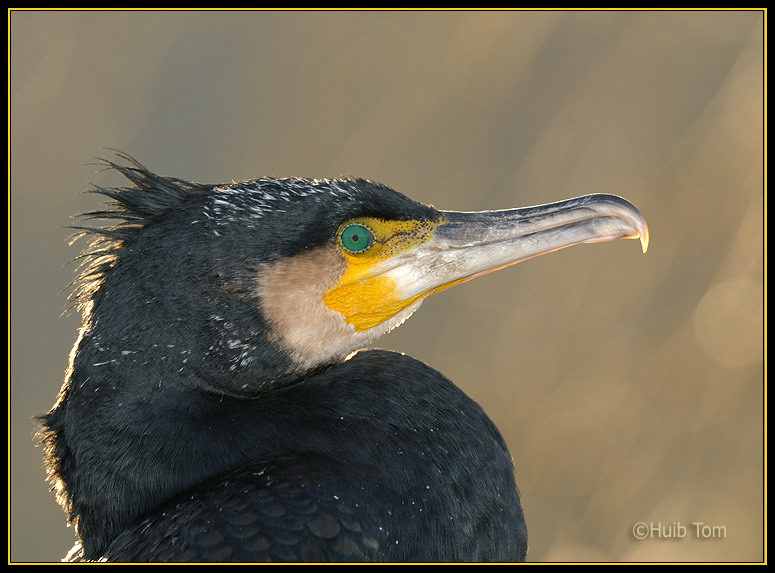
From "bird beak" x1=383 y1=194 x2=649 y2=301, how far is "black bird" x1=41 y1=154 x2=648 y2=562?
80 millimetres

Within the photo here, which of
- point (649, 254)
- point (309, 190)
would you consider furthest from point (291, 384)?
point (649, 254)

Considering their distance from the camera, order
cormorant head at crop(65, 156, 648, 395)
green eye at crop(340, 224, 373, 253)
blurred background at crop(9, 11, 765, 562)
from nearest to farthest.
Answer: cormorant head at crop(65, 156, 648, 395), green eye at crop(340, 224, 373, 253), blurred background at crop(9, 11, 765, 562)

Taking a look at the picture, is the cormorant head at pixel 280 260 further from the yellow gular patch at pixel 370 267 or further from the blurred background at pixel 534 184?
the blurred background at pixel 534 184

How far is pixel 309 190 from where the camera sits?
2281 millimetres

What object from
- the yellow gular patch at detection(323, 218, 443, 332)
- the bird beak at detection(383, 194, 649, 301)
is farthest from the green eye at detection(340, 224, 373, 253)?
the bird beak at detection(383, 194, 649, 301)

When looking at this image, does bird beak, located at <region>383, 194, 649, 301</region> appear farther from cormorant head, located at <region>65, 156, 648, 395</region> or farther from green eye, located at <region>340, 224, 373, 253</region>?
green eye, located at <region>340, 224, 373, 253</region>

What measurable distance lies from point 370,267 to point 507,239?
16.8 inches

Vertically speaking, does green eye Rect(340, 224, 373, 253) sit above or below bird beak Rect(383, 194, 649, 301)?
above

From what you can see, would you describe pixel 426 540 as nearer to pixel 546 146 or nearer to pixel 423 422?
pixel 423 422

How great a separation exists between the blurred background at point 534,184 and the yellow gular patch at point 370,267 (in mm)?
3675

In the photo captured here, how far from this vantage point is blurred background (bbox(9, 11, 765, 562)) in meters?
6.02

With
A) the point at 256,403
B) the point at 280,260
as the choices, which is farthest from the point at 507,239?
the point at 256,403

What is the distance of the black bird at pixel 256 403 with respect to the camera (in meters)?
2.07

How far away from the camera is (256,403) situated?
230cm
